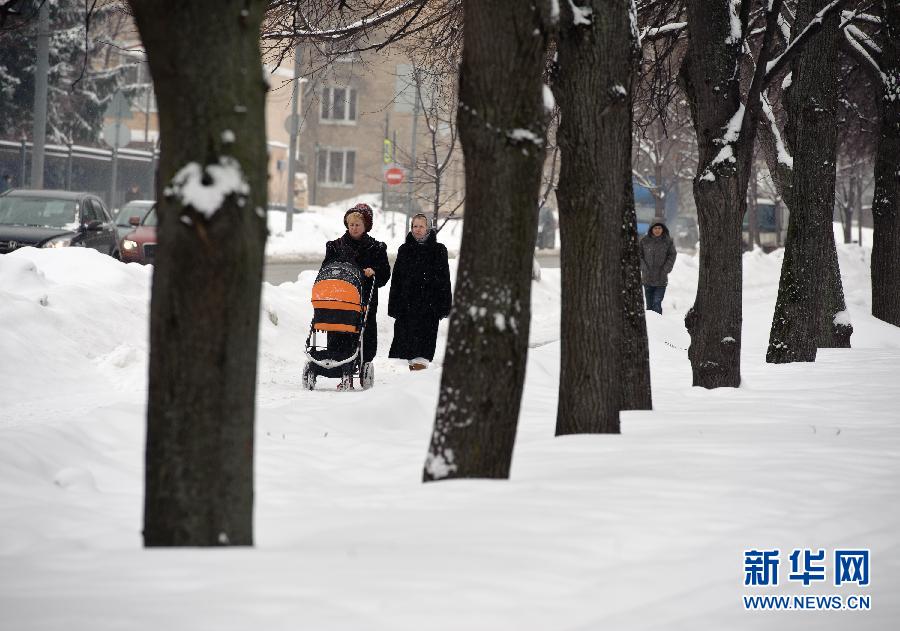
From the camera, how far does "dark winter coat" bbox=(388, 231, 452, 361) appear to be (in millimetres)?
13320

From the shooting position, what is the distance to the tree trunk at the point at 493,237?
5.78 meters

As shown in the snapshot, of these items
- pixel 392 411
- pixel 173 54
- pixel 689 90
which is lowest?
pixel 392 411

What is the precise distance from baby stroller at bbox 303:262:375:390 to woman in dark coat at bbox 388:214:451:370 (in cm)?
166

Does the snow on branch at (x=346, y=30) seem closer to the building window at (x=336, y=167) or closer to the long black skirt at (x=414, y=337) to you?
the long black skirt at (x=414, y=337)

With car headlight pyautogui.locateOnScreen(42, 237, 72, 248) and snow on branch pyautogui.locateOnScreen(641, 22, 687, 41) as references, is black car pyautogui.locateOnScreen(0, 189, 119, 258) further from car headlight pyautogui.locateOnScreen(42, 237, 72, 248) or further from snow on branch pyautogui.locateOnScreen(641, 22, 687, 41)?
snow on branch pyautogui.locateOnScreen(641, 22, 687, 41)

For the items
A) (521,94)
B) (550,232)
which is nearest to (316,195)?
(550,232)

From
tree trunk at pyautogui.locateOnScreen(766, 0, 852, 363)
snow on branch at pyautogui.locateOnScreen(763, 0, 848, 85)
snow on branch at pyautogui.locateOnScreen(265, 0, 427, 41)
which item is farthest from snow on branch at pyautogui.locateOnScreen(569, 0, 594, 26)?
tree trunk at pyautogui.locateOnScreen(766, 0, 852, 363)

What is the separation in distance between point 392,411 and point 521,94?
4164mm

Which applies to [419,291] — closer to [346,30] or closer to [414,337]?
[414,337]

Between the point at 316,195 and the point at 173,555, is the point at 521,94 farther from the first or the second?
the point at 316,195

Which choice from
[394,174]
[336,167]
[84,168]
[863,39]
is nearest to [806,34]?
[863,39]

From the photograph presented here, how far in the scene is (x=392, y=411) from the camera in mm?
9492

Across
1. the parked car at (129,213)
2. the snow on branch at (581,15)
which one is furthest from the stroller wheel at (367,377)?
the parked car at (129,213)

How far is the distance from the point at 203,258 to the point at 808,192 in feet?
34.5
